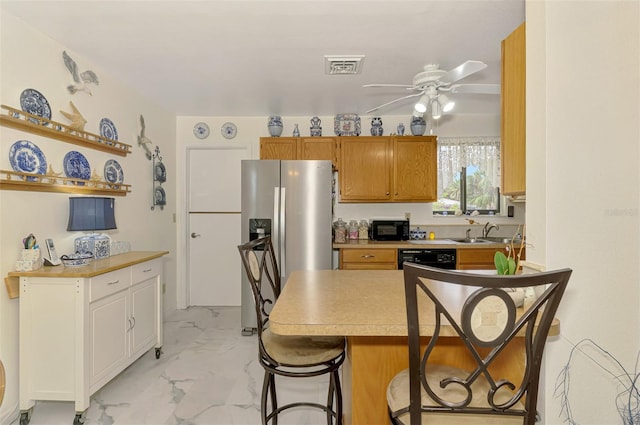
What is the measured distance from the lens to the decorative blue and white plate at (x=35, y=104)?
2.04m

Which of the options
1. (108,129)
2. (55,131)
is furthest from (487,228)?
(55,131)

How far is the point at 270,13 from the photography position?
192cm

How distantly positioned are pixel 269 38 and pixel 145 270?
1.99 metres

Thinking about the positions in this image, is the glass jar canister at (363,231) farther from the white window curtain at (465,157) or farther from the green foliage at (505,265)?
the green foliage at (505,265)

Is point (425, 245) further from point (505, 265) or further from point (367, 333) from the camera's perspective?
point (367, 333)

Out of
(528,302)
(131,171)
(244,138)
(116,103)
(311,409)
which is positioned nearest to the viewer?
(528,302)

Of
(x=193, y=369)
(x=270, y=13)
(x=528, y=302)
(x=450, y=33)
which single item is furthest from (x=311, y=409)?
(x=450, y=33)

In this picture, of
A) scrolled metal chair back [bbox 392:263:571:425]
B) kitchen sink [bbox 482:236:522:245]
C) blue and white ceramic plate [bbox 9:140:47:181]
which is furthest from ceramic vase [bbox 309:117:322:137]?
scrolled metal chair back [bbox 392:263:571:425]

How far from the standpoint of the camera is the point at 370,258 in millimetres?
3469

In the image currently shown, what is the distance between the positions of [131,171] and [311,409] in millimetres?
2723

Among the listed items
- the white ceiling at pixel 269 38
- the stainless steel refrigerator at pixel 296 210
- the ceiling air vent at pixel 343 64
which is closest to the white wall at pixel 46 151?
the white ceiling at pixel 269 38

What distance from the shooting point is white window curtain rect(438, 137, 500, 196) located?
407cm

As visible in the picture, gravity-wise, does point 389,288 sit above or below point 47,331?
above

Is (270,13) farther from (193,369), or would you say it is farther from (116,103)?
(193,369)
